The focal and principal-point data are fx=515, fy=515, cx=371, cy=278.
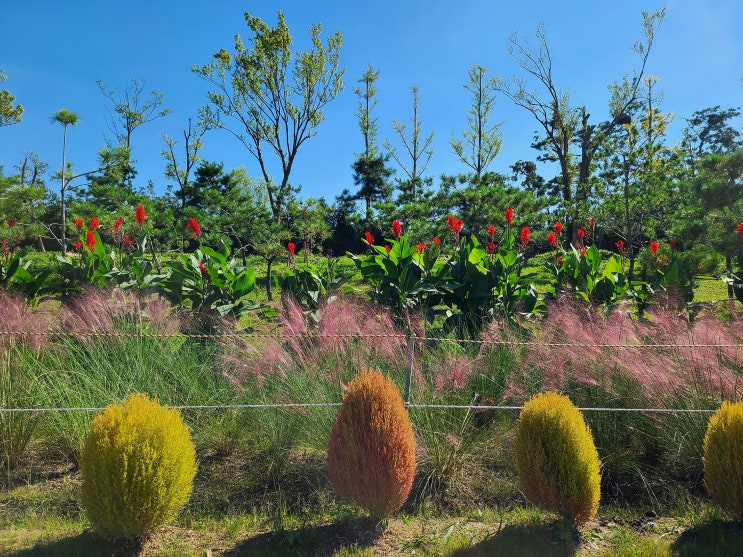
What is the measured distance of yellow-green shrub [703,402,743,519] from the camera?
2721mm

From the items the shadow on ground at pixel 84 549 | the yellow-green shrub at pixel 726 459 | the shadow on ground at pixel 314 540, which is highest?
the yellow-green shrub at pixel 726 459

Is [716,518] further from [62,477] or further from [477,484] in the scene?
[62,477]

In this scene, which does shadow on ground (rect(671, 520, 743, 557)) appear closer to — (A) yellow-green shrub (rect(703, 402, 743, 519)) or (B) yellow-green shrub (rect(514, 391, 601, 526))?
(A) yellow-green shrub (rect(703, 402, 743, 519))

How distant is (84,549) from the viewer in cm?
263

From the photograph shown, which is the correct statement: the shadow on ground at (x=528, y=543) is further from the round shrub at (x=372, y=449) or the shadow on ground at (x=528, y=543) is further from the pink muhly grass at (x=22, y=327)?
the pink muhly grass at (x=22, y=327)

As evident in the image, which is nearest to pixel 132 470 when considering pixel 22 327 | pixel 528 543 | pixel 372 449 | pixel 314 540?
pixel 314 540

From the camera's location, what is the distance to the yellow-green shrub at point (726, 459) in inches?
107

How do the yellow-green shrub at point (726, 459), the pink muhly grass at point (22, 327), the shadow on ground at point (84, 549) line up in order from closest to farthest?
the shadow on ground at point (84, 549)
the yellow-green shrub at point (726, 459)
the pink muhly grass at point (22, 327)

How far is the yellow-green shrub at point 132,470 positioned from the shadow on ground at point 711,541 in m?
2.60

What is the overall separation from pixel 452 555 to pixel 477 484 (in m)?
0.78

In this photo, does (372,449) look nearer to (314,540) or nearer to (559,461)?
(314,540)

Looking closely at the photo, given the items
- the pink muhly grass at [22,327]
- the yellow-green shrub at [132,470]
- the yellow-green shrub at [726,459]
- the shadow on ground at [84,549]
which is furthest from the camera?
the pink muhly grass at [22,327]

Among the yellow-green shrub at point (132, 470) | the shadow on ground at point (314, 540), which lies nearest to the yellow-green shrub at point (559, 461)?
the shadow on ground at point (314, 540)

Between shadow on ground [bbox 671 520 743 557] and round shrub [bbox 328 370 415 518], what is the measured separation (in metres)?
1.47
